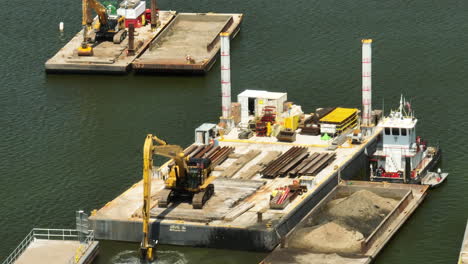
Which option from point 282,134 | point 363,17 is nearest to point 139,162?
point 282,134

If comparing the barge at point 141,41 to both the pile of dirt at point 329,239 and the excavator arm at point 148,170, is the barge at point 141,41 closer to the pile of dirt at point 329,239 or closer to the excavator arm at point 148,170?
the excavator arm at point 148,170

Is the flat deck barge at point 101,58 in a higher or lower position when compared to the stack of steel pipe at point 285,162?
higher

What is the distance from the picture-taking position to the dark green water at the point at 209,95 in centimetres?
11838

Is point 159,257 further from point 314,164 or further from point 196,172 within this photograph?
point 314,164

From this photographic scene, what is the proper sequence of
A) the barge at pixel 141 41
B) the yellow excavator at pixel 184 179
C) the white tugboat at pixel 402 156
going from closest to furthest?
the yellow excavator at pixel 184 179 < the white tugboat at pixel 402 156 < the barge at pixel 141 41

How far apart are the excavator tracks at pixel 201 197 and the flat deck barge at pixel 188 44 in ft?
133

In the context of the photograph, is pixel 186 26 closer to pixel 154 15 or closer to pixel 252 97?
pixel 154 15

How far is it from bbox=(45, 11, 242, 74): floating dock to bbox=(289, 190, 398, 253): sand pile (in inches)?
1630

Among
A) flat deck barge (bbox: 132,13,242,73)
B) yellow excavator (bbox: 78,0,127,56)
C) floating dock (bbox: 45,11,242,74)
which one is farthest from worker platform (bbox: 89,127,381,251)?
yellow excavator (bbox: 78,0,127,56)

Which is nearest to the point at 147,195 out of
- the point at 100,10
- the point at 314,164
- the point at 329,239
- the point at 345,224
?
the point at 329,239

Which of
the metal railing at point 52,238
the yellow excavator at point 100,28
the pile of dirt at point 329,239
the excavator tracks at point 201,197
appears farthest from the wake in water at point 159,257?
the yellow excavator at point 100,28

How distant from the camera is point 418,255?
4370 inches

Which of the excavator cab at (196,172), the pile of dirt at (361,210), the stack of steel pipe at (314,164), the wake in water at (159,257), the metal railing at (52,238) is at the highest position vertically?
the excavator cab at (196,172)

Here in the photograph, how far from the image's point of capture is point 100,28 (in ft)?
548
